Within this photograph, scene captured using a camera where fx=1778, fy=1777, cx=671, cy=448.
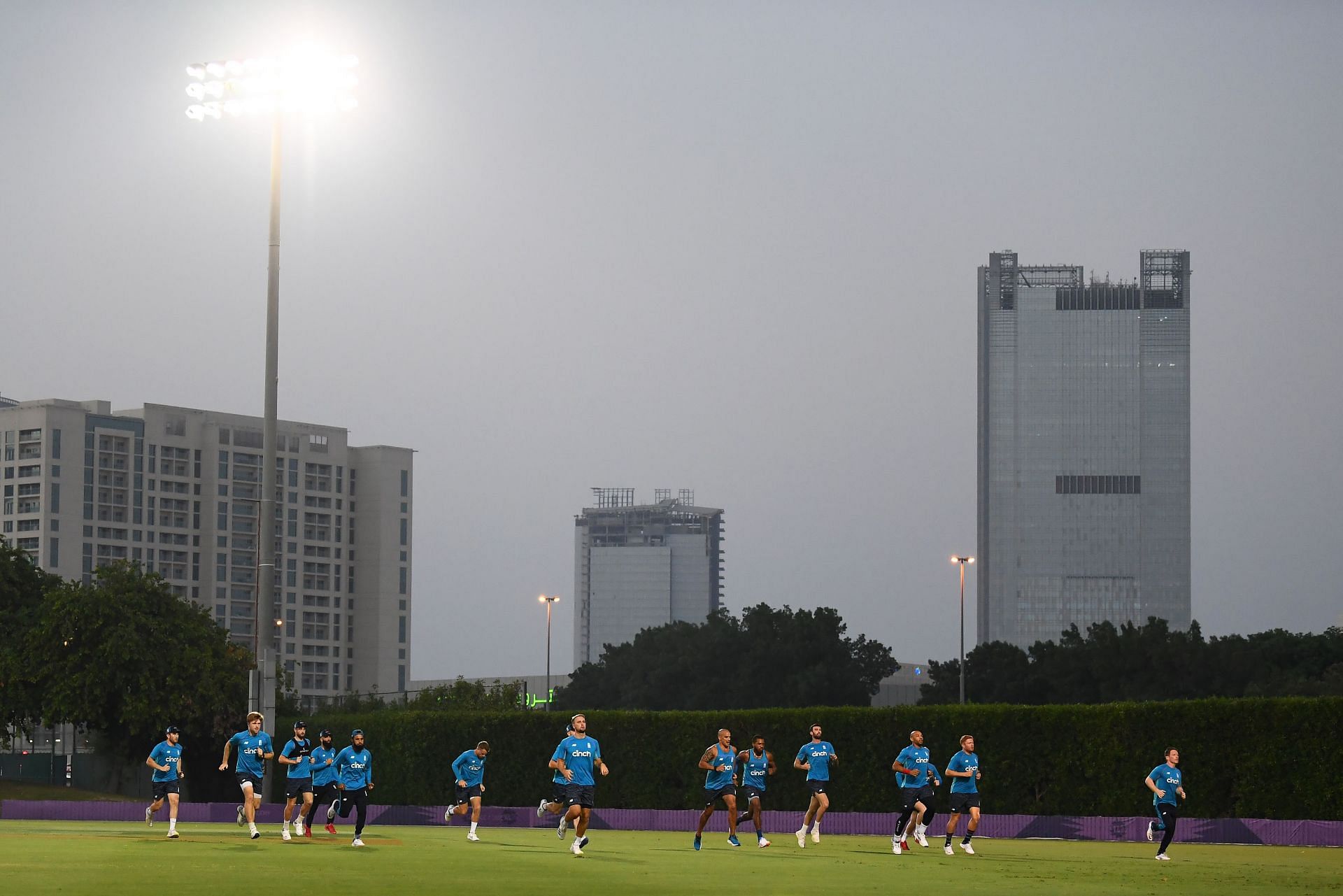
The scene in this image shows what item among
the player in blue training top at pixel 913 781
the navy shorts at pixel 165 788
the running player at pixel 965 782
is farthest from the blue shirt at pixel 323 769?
the running player at pixel 965 782

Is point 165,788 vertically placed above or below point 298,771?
below

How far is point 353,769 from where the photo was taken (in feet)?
90.9

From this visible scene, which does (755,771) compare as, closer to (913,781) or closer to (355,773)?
(913,781)

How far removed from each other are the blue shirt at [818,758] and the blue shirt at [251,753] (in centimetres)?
840

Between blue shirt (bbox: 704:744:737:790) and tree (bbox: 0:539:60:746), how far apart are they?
3876cm

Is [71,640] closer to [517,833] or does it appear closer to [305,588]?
[517,833]

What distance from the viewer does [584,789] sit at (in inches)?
925

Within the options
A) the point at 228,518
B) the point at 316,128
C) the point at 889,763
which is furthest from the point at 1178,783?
the point at 228,518

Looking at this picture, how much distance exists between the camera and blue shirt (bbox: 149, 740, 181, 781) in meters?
27.8

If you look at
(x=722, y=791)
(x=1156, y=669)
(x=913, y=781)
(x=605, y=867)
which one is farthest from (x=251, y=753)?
(x=1156, y=669)

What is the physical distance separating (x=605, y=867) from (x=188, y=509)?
579 ft

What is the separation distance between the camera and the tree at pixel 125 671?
5925 centimetres

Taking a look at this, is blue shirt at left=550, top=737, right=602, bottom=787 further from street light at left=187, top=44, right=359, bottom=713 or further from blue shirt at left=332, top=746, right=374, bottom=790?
street light at left=187, top=44, right=359, bottom=713

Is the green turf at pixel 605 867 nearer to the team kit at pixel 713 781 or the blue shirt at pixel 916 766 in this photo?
the team kit at pixel 713 781
